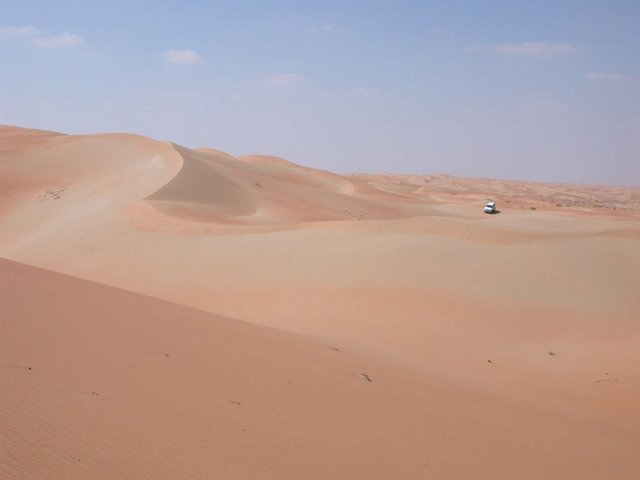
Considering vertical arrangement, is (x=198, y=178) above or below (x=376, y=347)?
above

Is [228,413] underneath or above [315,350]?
above

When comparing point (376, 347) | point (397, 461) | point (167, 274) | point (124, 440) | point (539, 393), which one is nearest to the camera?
point (124, 440)

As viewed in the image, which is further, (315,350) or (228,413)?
(315,350)

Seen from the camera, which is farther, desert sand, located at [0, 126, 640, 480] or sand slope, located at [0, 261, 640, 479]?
desert sand, located at [0, 126, 640, 480]

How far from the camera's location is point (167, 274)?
16.0m

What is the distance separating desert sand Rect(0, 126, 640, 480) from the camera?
4.49 m

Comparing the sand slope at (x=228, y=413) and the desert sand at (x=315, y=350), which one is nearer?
the sand slope at (x=228, y=413)

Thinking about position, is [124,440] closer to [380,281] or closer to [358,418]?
[358,418]

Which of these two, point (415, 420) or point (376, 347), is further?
point (376, 347)

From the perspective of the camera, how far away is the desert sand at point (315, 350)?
4488 mm

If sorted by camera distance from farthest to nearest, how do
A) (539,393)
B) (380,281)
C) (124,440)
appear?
1. (380,281)
2. (539,393)
3. (124,440)

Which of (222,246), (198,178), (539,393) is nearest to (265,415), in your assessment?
(539,393)

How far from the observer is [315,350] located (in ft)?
26.9

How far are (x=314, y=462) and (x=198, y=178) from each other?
25.9m
